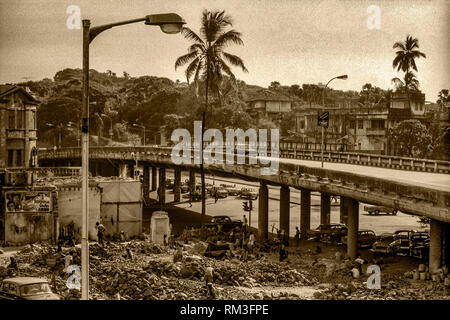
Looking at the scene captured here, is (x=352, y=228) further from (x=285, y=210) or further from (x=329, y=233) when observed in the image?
(x=285, y=210)

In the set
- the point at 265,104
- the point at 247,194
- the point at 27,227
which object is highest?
the point at 265,104

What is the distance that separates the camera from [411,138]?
7825 cm

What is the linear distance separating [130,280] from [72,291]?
303 centimetres

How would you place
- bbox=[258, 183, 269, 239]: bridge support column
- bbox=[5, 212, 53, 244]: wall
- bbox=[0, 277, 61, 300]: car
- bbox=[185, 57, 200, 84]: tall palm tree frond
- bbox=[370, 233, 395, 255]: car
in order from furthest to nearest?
1. bbox=[185, 57, 200, 84]: tall palm tree frond
2. bbox=[258, 183, 269, 239]: bridge support column
3. bbox=[370, 233, 395, 255]: car
4. bbox=[5, 212, 53, 244]: wall
5. bbox=[0, 277, 61, 300]: car

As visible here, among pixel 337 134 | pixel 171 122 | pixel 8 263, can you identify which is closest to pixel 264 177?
pixel 8 263

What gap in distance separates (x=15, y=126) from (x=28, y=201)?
14.6 meters

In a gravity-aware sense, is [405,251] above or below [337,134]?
below

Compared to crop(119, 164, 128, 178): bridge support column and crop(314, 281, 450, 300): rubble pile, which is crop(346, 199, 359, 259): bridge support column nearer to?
crop(314, 281, 450, 300): rubble pile

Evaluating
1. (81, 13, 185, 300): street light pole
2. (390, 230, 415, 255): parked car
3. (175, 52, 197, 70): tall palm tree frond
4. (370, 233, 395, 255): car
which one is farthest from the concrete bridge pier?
(175, 52, 197, 70): tall palm tree frond

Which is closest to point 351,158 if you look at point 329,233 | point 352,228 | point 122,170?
point 329,233

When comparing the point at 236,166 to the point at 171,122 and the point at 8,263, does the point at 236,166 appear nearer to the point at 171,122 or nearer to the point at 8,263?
the point at 8,263

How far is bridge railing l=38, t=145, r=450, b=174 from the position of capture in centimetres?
4750

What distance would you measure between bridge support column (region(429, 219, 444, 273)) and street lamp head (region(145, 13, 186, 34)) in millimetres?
18802
